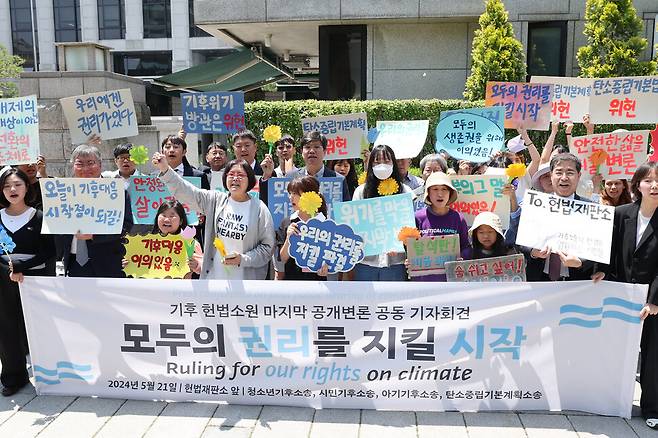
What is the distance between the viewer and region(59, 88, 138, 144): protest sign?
19.9 feet

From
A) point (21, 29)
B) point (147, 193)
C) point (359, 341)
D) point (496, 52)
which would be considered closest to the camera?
point (359, 341)

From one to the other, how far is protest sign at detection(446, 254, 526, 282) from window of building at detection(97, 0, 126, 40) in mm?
43988

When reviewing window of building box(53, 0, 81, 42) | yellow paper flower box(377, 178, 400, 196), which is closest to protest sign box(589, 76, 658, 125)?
yellow paper flower box(377, 178, 400, 196)

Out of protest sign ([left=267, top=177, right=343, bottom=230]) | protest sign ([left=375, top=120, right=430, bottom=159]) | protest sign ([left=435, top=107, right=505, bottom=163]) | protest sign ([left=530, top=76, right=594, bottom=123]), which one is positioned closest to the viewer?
protest sign ([left=267, top=177, right=343, bottom=230])

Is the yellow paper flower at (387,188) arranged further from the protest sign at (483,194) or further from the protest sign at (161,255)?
the protest sign at (161,255)

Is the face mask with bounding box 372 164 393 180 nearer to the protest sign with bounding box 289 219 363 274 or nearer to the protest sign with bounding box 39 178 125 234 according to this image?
the protest sign with bounding box 289 219 363 274

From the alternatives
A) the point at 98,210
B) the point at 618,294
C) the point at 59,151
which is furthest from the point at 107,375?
the point at 59,151

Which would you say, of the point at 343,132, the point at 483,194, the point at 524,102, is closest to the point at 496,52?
the point at 524,102

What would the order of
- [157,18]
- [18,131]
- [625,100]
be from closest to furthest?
[18,131]
[625,100]
[157,18]

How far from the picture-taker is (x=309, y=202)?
13.7 ft

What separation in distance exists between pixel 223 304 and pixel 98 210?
48.6 inches

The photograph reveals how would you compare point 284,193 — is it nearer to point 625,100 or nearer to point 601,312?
point 601,312

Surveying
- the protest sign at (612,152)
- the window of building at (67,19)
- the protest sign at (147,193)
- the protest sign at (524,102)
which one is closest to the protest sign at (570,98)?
the protest sign at (524,102)

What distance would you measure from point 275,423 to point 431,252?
5.30 ft
